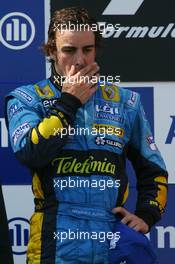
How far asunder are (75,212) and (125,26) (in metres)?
1.08

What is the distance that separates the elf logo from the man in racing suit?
675 millimetres

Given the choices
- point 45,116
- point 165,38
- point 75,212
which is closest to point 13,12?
point 165,38

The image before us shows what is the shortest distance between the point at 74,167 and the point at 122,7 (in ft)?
3.36

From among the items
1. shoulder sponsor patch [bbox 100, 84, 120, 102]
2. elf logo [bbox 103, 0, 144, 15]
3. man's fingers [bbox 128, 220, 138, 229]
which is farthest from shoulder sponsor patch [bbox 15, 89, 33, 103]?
elf logo [bbox 103, 0, 144, 15]

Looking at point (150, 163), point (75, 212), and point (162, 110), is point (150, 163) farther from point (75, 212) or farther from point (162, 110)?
point (162, 110)

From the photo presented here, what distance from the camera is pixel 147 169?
94.1 inches

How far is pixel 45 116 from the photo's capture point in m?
2.27

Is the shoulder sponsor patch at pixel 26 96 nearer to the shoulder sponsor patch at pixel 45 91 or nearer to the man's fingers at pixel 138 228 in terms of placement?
the shoulder sponsor patch at pixel 45 91

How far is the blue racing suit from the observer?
2.15m

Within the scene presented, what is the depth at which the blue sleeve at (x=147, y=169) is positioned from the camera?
237 centimetres

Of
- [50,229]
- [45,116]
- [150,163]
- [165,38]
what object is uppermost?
[165,38]

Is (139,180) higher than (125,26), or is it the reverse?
(125,26)

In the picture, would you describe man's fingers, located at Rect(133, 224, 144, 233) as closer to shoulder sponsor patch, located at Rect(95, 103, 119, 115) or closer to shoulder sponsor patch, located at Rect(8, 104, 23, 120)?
shoulder sponsor patch, located at Rect(95, 103, 119, 115)

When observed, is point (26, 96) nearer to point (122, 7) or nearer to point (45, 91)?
point (45, 91)
